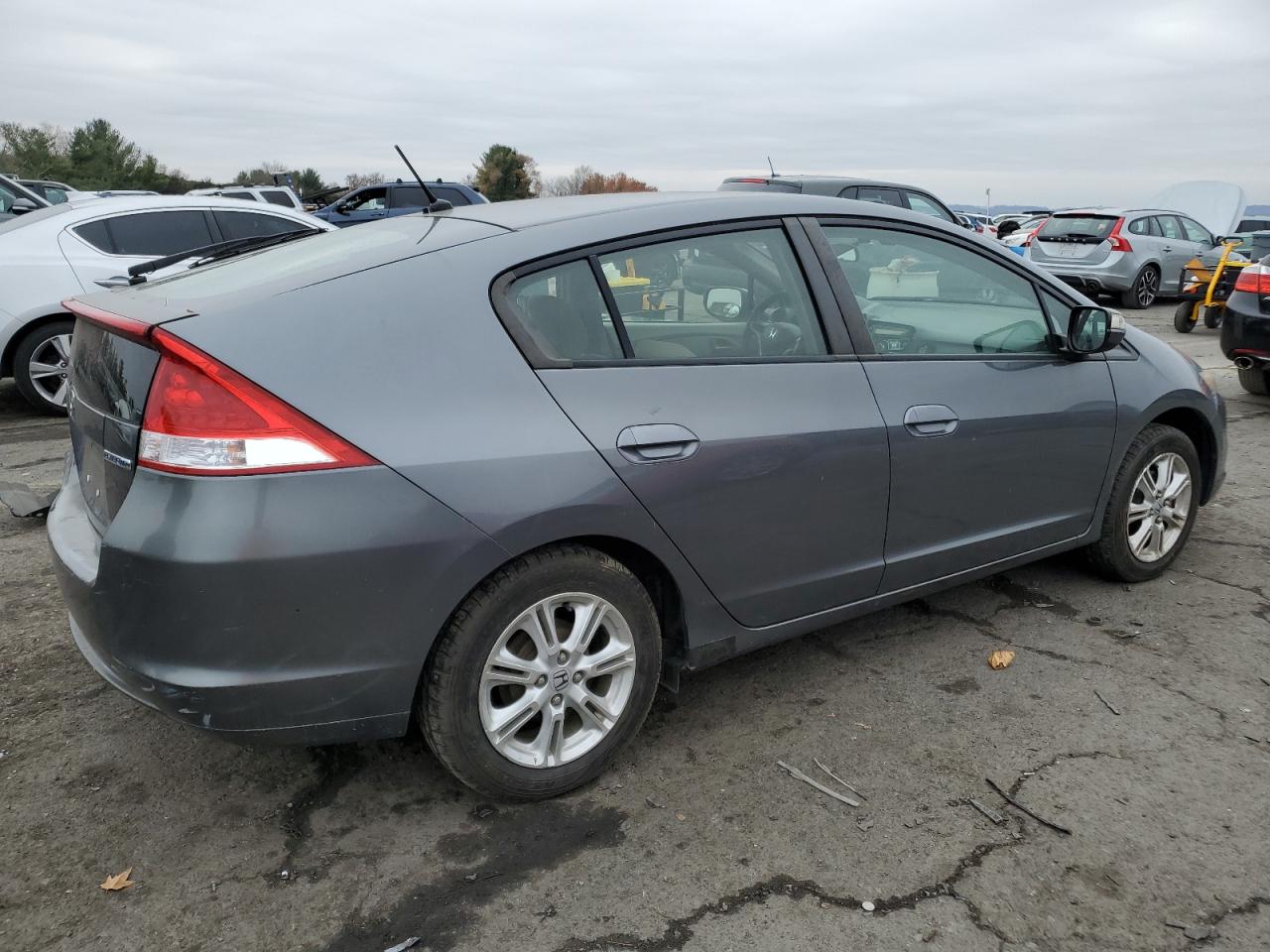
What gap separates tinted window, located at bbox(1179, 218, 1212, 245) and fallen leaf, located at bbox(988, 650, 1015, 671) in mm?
16160

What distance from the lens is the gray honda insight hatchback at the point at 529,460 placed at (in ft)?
7.29

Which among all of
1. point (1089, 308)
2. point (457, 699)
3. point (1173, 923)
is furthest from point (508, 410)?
point (1089, 308)

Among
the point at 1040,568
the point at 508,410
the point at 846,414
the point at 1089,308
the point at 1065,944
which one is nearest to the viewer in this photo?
the point at 1065,944

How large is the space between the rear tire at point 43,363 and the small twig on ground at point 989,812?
6.71 m

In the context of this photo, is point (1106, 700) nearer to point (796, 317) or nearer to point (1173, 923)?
point (1173, 923)

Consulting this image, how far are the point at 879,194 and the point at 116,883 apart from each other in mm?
10056

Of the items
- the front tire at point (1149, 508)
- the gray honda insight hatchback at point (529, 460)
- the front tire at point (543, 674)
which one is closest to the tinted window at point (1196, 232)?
the front tire at point (1149, 508)

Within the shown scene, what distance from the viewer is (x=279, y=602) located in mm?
2205

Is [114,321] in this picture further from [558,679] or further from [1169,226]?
[1169,226]

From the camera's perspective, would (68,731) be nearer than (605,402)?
No

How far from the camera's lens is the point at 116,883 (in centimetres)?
237

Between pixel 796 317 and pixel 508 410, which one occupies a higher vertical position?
pixel 796 317

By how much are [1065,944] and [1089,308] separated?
2.35 m

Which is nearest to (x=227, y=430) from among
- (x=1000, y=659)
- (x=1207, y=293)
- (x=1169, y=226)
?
(x=1000, y=659)
